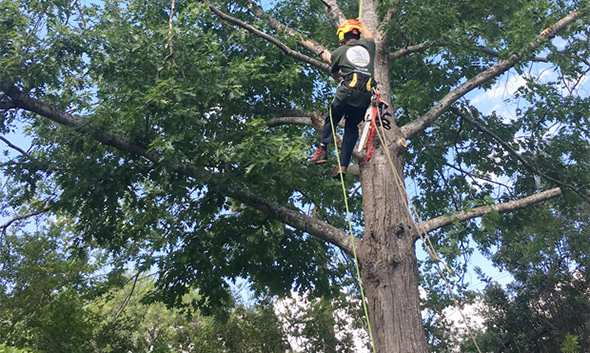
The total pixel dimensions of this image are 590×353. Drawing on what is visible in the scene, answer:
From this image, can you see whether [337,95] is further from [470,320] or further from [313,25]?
[470,320]

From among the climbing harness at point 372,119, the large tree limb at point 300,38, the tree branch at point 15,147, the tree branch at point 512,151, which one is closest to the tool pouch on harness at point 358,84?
the climbing harness at point 372,119

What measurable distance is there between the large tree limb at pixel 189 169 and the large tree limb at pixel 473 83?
72.2 inches

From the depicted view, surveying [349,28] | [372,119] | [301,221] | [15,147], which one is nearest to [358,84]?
[372,119]

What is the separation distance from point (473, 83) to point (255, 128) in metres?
3.38

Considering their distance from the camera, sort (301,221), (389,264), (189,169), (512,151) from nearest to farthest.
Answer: (389,264), (301,221), (189,169), (512,151)

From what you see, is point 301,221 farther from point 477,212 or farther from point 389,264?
point 477,212

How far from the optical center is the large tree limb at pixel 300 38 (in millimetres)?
7566

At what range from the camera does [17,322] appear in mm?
10406

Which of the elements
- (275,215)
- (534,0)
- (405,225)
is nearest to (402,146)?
(405,225)

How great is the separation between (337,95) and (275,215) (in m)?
1.99

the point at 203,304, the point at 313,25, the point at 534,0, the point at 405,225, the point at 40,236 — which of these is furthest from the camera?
the point at 40,236

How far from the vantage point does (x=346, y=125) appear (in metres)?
6.25

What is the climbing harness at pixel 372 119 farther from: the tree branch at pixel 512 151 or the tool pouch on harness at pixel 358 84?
the tree branch at pixel 512 151

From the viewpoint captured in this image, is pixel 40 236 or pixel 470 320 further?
pixel 470 320
